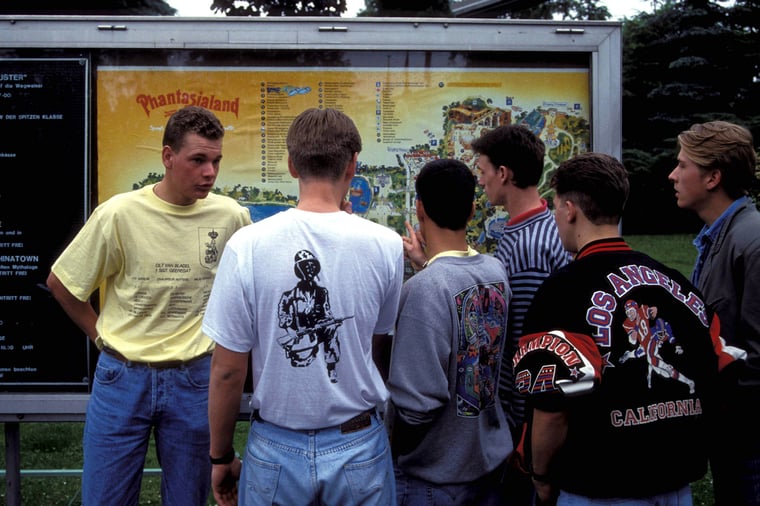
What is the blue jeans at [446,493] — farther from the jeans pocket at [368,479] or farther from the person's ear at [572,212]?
the person's ear at [572,212]

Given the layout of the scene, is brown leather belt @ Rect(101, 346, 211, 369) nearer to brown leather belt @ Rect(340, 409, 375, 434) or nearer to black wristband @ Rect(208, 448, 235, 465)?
black wristband @ Rect(208, 448, 235, 465)

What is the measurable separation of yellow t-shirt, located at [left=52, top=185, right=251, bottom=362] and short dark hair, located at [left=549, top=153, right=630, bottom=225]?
59.3 inches

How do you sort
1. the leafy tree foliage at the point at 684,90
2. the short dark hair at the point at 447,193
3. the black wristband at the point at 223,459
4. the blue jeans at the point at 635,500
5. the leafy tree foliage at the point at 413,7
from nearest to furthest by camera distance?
1. the blue jeans at the point at 635,500
2. the black wristband at the point at 223,459
3. the short dark hair at the point at 447,193
4. the leafy tree foliage at the point at 413,7
5. the leafy tree foliage at the point at 684,90

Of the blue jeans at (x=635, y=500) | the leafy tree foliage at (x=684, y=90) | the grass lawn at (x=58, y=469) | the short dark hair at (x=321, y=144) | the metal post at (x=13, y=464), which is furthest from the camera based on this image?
the leafy tree foliage at (x=684, y=90)

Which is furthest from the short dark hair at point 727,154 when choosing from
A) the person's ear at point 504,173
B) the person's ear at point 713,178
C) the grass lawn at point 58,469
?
the grass lawn at point 58,469

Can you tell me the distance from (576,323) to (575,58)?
6.58 feet

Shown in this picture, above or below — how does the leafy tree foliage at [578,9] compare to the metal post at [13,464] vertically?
above

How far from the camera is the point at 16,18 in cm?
365

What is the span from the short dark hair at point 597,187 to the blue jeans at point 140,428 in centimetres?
163

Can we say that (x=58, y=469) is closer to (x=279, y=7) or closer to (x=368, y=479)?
(x=368, y=479)

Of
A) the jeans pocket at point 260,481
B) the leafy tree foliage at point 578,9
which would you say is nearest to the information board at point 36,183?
the jeans pocket at point 260,481

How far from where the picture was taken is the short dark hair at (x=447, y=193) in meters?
2.66

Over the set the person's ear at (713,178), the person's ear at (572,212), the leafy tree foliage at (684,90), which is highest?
the leafy tree foliage at (684,90)

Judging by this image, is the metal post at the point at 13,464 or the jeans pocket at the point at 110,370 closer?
the jeans pocket at the point at 110,370
